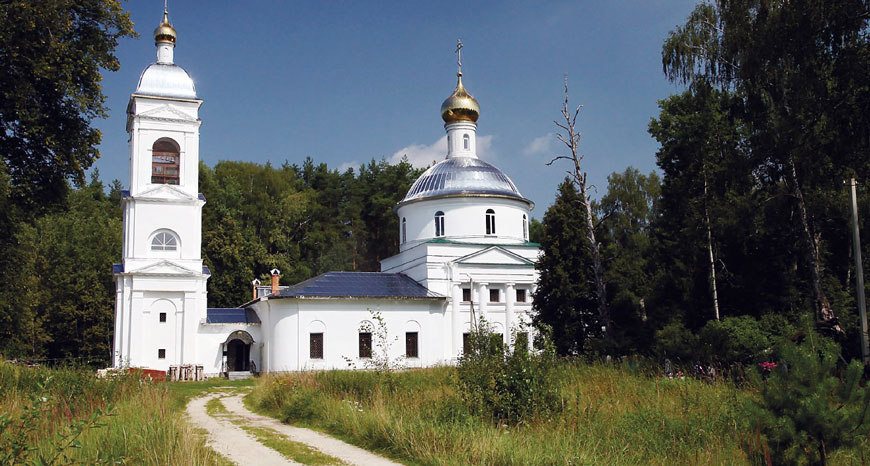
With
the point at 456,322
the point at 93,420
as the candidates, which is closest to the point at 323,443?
the point at 93,420

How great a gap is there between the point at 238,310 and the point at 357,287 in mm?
6526

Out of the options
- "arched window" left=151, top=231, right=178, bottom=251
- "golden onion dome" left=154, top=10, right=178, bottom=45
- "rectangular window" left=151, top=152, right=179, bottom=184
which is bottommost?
"arched window" left=151, top=231, right=178, bottom=251

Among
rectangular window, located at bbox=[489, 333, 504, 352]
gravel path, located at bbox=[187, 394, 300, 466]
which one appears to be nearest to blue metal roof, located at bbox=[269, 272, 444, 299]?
gravel path, located at bbox=[187, 394, 300, 466]

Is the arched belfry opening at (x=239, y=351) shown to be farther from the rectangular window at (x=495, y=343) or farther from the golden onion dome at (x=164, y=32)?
the rectangular window at (x=495, y=343)

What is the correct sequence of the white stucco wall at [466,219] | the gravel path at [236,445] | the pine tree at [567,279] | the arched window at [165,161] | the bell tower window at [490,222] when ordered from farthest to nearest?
the bell tower window at [490,222], the white stucco wall at [466,219], the arched window at [165,161], the pine tree at [567,279], the gravel path at [236,445]

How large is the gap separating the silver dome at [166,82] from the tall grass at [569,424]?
22.8 metres

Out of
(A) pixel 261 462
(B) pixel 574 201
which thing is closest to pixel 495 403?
(A) pixel 261 462

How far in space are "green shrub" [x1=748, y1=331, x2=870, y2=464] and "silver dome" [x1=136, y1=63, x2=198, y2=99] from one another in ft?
101

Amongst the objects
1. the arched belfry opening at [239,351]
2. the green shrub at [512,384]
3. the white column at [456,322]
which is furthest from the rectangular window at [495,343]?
the arched belfry opening at [239,351]

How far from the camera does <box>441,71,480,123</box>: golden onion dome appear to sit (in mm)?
41688

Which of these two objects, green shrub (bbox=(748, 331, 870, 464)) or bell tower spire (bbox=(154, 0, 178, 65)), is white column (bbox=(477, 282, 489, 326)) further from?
green shrub (bbox=(748, 331, 870, 464))

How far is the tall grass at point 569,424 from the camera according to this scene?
8.42m

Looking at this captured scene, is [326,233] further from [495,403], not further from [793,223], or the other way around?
[495,403]

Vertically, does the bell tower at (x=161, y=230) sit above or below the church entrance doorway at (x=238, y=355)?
above
